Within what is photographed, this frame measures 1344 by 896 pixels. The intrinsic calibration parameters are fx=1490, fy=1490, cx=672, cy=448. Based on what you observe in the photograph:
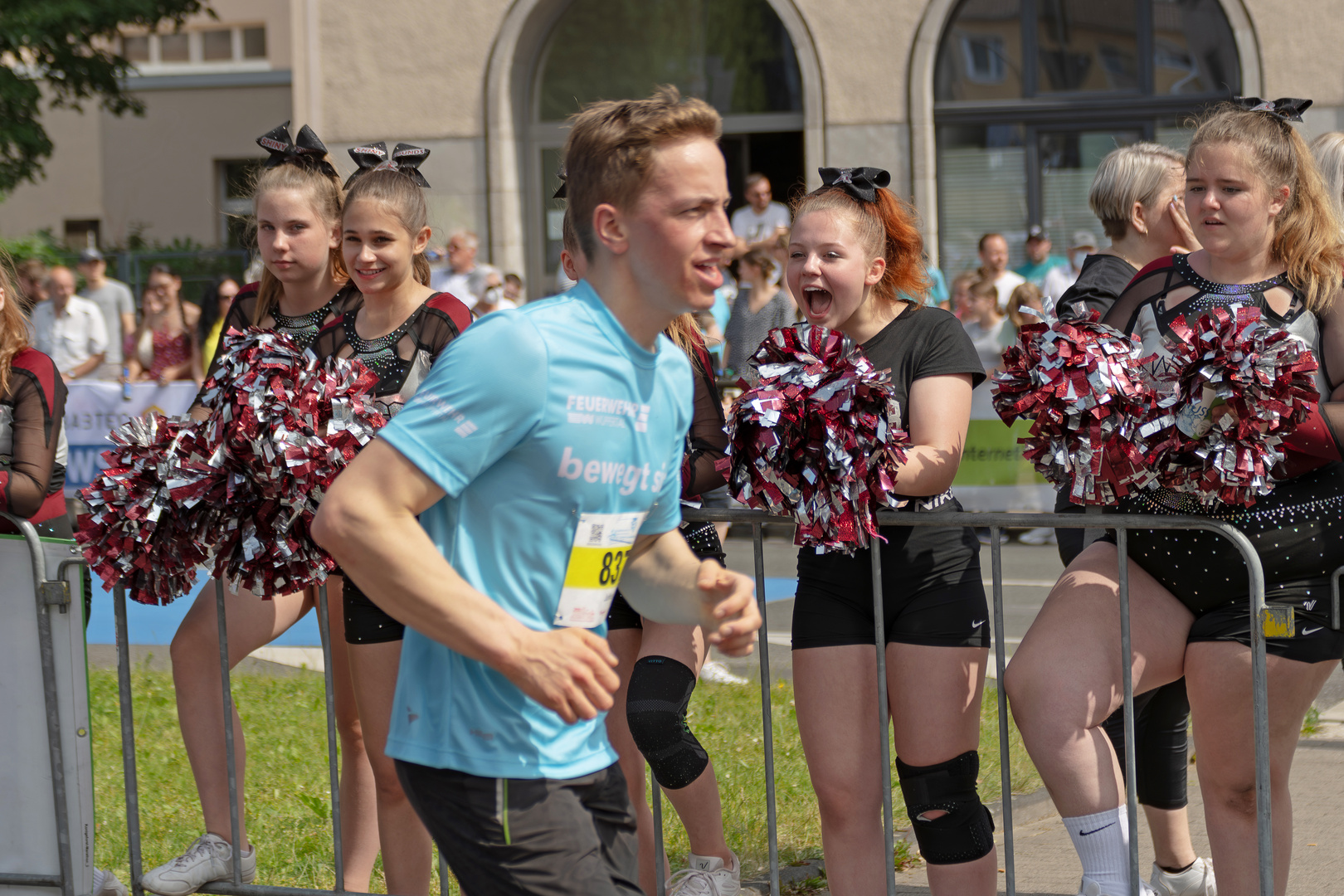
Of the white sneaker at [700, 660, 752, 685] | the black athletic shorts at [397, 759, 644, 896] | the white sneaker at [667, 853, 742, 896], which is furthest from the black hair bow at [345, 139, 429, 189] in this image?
the white sneaker at [700, 660, 752, 685]

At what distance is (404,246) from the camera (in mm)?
4043

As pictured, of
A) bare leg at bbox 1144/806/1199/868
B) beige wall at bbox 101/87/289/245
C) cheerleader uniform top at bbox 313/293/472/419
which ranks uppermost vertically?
beige wall at bbox 101/87/289/245

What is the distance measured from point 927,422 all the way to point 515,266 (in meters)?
13.9

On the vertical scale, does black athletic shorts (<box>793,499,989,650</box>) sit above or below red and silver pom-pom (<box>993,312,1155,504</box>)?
below

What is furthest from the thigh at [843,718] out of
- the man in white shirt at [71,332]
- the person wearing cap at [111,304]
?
the person wearing cap at [111,304]

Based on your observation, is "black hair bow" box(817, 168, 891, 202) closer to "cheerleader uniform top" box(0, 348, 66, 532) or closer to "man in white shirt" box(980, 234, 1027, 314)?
"cheerleader uniform top" box(0, 348, 66, 532)

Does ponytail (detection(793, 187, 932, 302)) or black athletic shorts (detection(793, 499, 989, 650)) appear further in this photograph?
ponytail (detection(793, 187, 932, 302))

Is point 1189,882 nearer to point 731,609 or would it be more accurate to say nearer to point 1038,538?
point 731,609

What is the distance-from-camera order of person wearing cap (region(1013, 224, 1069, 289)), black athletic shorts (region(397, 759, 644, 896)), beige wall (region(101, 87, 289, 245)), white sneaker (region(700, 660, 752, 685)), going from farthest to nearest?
beige wall (region(101, 87, 289, 245)) → person wearing cap (region(1013, 224, 1069, 289)) → white sneaker (region(700, 660, 752, 685)) → black athletic shorts (region(397, 759, 644, 896))

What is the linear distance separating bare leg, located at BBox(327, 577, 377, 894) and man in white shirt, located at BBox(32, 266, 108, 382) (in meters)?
A: 11.1

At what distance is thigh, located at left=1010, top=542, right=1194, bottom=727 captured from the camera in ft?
11.0

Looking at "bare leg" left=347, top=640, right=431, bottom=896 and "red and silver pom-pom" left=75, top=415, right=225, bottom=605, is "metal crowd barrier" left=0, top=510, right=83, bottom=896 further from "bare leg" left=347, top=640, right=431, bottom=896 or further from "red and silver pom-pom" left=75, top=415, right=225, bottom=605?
"bare leg" left=347, top=640, right=431, bottom=896

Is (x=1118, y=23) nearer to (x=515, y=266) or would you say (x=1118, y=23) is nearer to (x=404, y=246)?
(x=515, y=266)

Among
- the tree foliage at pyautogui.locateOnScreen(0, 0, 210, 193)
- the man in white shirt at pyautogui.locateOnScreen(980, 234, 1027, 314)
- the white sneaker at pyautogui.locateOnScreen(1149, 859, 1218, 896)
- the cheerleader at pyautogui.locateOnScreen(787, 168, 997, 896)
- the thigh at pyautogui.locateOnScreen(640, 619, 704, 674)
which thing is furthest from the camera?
the tree foliage at pyautogui.locateOnScreen(0, 0, 210, 193)
